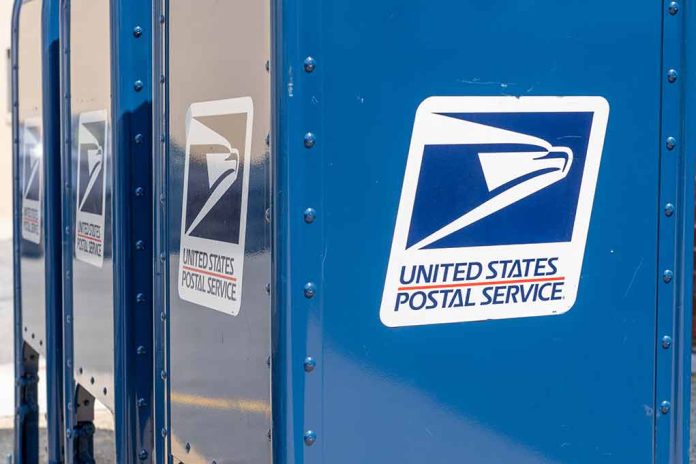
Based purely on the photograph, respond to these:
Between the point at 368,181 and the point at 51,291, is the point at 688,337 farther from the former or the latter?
the point at 51,291

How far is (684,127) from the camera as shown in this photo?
7.80 ft

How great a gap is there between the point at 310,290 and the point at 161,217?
792 millimetres

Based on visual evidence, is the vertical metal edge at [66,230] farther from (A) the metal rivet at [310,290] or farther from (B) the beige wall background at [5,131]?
(B) the beige wall background at [5,131]

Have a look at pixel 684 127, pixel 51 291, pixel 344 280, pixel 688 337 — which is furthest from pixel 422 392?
pixel 51 291

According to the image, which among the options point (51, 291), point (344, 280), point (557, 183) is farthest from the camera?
point (51, 291)

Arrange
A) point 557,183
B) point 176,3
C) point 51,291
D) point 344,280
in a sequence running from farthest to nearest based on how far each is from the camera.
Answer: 1. point 51,291
2. point 176,3
3. point 557,183
4. point 344,280

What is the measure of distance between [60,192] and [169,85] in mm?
1649

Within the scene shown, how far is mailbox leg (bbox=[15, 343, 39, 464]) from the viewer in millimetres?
4893

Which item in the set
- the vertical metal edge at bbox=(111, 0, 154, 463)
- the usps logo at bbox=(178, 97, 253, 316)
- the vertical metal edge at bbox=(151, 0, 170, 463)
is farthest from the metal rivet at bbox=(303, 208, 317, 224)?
the vertical metal edge at bbox=(111, 0, 154, 463)

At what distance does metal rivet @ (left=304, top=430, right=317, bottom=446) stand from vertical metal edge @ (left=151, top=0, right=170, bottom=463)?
745 millimetres

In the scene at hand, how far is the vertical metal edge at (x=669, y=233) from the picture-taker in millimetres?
2348

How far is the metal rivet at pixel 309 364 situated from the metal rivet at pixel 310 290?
11 cm

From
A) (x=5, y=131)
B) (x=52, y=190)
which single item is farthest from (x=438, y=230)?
(x=5, y=131)

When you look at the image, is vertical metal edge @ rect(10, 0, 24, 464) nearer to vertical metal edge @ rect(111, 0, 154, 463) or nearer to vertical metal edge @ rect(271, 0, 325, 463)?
vertical metal edge @ rect(111, 0, 154, 463)
